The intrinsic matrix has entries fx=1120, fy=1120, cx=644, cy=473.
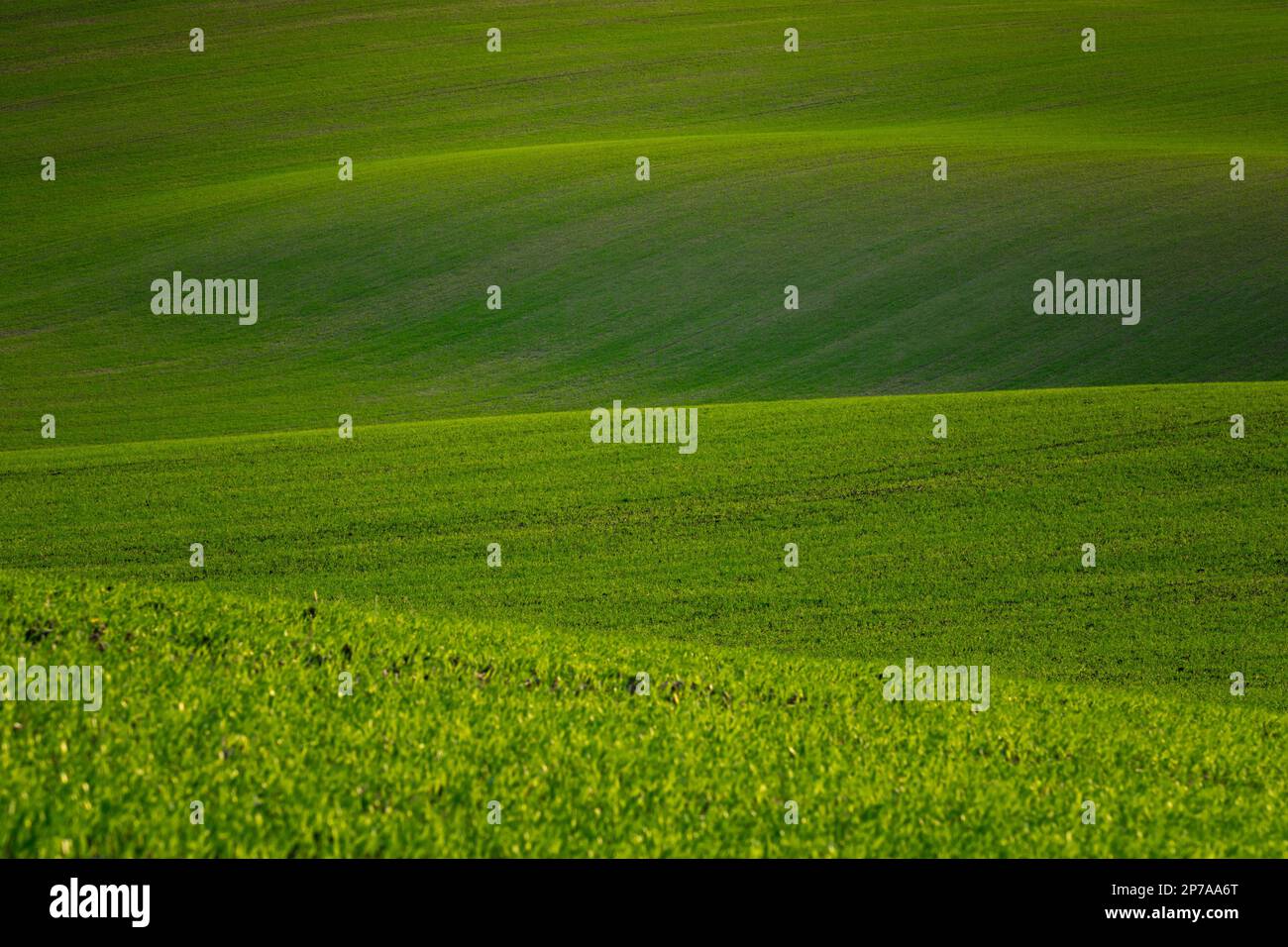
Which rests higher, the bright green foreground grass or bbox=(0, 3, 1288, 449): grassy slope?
bbox=(0, 3, 1288, 449): grassy slope

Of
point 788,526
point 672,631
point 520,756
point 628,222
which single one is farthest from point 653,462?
point 628,222

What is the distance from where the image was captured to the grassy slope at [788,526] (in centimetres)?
2177

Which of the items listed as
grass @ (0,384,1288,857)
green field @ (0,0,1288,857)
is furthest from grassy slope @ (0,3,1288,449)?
grass @ (0,384,1288,857)

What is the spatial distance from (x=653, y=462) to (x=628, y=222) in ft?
111

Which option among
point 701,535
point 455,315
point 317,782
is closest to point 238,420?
point 455,315

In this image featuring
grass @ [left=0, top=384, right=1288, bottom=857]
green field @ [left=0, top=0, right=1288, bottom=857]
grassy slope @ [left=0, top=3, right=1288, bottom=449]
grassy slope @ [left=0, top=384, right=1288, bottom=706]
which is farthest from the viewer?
grassy slope @ [left=0, top=3, right=1288, bottom=449]

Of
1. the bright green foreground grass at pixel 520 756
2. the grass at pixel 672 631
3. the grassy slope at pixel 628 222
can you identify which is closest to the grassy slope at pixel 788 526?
the grass at pixel 672 631

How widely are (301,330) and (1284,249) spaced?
4825cm

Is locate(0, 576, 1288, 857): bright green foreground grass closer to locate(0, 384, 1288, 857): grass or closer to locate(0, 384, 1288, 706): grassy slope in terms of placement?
locate(0, 384, 1288, 857): grass

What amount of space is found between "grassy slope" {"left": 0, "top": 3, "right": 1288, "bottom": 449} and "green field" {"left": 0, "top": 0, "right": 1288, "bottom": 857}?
A: 1.22 feet

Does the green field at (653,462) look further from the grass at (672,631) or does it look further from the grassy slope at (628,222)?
the grassy slope at (628,222)

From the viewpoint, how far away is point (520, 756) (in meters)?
8.64

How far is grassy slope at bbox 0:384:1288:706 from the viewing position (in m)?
21.8
